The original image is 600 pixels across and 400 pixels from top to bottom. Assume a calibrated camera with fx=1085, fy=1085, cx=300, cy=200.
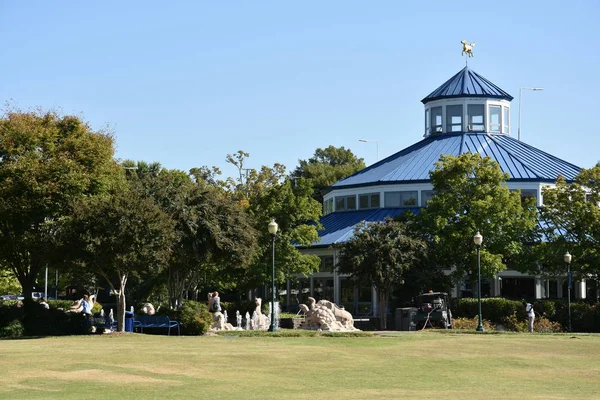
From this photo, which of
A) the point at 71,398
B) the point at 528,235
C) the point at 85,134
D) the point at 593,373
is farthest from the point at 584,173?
the point at 71,398

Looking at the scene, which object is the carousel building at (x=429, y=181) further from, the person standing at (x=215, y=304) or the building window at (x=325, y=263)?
the person standing at (x=215, y=304)

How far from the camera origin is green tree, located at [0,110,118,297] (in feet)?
129

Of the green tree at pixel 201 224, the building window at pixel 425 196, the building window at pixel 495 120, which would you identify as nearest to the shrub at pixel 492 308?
the green tree at pixel 201 224

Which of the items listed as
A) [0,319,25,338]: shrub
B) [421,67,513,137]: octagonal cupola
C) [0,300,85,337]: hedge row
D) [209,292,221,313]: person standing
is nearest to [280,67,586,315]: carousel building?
[421,67,513,137]: octagonal cupola

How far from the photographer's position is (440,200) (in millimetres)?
53906

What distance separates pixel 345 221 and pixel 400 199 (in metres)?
3.68

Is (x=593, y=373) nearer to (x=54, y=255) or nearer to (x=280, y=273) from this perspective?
(x=54, y=255)

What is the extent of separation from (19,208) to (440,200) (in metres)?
22.4

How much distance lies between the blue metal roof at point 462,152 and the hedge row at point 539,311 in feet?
43.1

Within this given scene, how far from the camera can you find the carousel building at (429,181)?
60.7 m

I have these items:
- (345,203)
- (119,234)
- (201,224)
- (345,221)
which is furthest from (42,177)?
(345,203)

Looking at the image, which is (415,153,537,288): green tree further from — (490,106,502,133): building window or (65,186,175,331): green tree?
(65,186,175,331): green tree

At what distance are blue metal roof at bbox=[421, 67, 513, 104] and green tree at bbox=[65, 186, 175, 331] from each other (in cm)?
3749

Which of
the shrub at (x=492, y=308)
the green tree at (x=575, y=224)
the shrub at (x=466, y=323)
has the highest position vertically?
the green tree at (x=575, y=224)
